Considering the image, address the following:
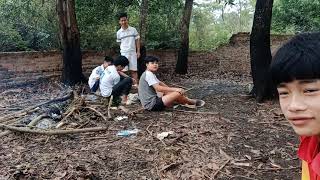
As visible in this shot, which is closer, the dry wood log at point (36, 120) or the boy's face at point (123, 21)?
the dry wood log at point (36, 120)

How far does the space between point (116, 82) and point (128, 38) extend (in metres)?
2.06

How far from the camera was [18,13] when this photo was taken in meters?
13.3

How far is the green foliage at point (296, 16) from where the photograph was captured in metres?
16.1

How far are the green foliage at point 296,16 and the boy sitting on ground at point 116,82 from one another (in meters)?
9.87

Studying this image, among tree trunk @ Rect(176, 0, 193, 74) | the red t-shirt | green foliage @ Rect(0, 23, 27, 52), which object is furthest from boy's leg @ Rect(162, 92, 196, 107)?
tree trunk @ Rect(176, 0, 193, 74)

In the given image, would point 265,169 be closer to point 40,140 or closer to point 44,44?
point 40,140

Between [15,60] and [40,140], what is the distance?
6.45m

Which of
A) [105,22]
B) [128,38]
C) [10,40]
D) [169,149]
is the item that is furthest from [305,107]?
[105,22]

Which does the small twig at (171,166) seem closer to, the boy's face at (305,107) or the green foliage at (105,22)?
the boy's face at (305,107)

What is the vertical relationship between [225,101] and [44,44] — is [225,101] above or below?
below

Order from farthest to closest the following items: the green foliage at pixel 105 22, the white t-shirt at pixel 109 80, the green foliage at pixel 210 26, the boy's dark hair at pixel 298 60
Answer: the green foliage at pixel 210 26, the green foliage at pixel 105 22, the white t-shirt at pixel 109 80, the boy's dark hair at pixel 298 60

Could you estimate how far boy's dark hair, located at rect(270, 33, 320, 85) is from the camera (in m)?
1.52

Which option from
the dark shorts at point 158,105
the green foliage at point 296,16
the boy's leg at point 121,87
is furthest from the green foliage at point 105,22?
the dark shorts at point 158,105

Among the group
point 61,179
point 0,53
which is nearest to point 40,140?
point 61,179
